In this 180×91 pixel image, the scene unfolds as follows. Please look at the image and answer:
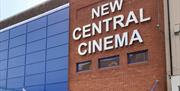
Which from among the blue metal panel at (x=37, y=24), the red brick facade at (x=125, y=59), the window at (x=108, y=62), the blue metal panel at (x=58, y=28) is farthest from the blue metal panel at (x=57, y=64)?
the window at (x=108, y=62)

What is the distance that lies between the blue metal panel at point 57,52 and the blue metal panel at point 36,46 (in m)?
0.99

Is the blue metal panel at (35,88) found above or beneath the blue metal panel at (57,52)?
beneath

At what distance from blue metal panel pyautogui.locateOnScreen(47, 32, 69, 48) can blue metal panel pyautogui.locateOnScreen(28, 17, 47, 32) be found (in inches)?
66.7

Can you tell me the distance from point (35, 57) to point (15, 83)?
3.08 m

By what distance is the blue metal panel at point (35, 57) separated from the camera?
1328 inches

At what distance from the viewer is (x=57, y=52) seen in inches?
1271

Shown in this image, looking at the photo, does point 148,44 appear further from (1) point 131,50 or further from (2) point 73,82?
(2) point 73,82

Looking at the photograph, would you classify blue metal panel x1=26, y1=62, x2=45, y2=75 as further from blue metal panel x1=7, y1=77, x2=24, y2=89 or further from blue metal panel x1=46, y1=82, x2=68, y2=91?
blue metal panel x1=46, y1=82, x2=68, y2=91

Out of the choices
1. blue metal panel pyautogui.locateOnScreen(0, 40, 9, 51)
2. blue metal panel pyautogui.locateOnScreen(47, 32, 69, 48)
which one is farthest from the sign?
blue metal panel pyautogui.locateOnScreen(0, 40, 9, 51)

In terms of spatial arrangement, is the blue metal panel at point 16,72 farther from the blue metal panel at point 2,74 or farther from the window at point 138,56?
the window at point 138,56

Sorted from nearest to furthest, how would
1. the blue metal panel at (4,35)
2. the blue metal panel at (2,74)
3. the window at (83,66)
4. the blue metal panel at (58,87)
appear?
the window at (83,66)
the blue metal panel at (58,87)
the blue metal panel at (2,74)
the blue metal panel at (4,35)

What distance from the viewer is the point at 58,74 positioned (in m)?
31.7

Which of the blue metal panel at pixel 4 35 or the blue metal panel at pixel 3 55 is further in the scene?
the blue metal panel at pixel 4 35

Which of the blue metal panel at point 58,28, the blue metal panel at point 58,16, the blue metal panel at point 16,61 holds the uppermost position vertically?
the blue metal panel at point 58,16
